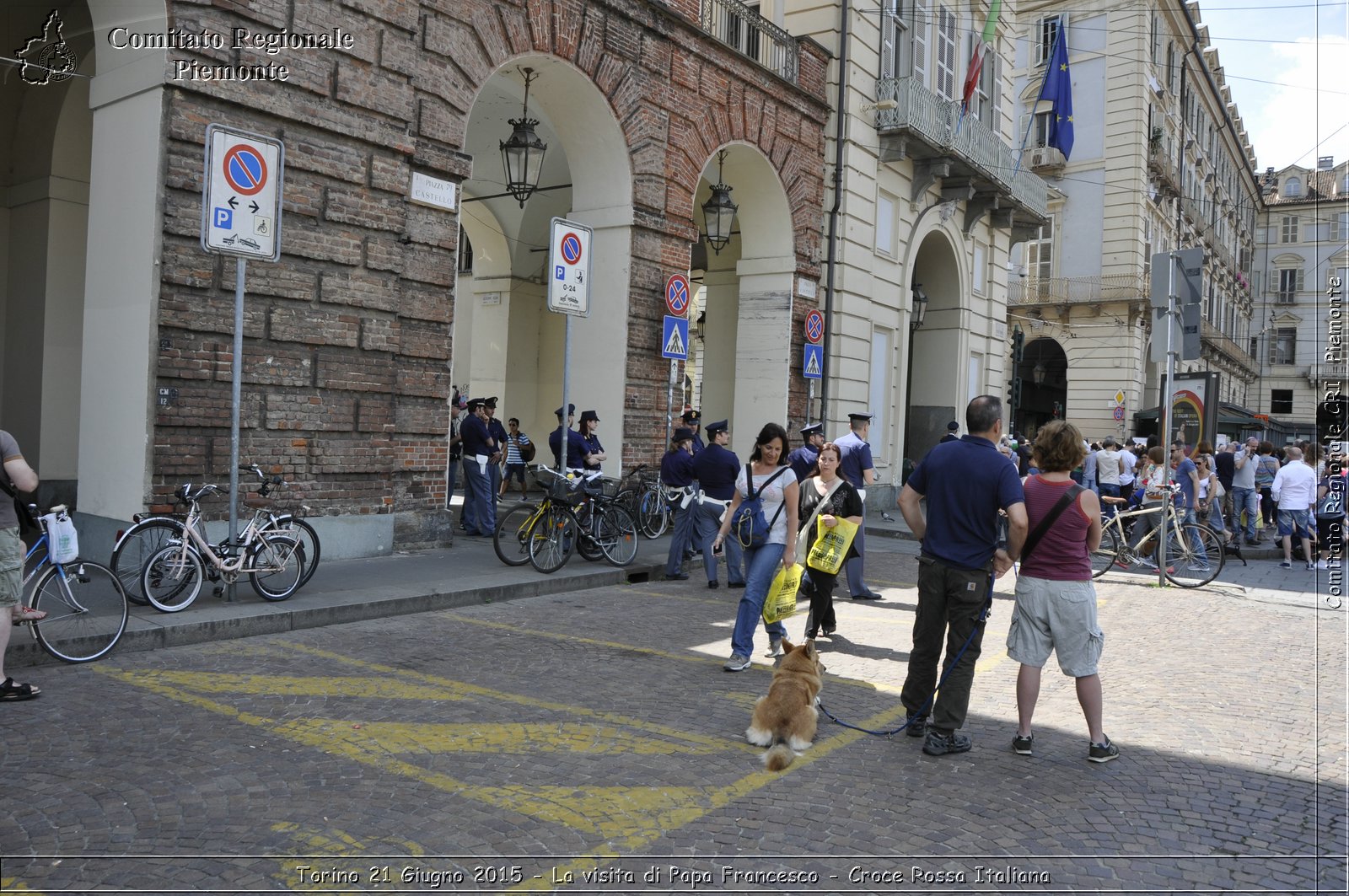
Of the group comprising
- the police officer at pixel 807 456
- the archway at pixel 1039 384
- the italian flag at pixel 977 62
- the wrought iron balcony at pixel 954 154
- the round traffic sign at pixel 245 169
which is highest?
the italian flag at pixel 977 62

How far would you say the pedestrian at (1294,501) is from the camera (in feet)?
50.3

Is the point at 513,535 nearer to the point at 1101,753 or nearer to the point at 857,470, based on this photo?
the point at 857,470

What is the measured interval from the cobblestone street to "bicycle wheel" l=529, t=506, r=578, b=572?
9.59 feet

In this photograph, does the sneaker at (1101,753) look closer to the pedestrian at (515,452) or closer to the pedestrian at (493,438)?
the pedestrian at (493,438)

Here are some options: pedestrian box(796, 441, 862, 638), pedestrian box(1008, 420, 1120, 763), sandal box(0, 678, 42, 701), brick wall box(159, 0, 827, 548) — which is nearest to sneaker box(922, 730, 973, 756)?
pedestrian box(1008, 420, 1120, 763)

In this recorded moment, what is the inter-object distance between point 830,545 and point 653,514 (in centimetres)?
735

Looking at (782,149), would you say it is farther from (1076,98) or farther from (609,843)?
(1076,98)

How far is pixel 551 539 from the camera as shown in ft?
34.9

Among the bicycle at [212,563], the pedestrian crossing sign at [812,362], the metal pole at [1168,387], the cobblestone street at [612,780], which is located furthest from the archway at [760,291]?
the bicycle at [212,563]

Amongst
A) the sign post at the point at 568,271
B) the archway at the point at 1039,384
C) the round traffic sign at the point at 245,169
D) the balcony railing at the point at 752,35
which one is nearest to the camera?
the round traffic sign at the point at 245,169

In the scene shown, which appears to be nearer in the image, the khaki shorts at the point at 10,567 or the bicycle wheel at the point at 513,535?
the khaki shorts at the point at 10,567

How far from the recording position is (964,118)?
21.7 m

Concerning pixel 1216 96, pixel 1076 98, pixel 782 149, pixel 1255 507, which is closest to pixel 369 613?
pixel 782 149

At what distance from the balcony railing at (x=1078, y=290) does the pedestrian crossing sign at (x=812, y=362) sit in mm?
25377
